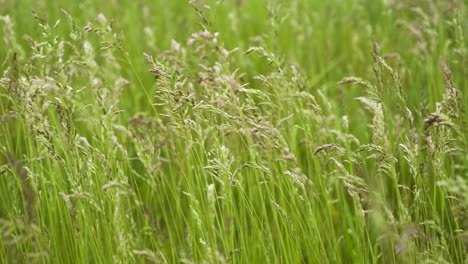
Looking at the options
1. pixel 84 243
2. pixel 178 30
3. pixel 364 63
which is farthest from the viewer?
pixel 178 30

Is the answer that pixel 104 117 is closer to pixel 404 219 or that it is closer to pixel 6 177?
pixel 6 177

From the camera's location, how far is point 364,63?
13.5 feet

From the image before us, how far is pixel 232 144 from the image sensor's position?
2.45 meters

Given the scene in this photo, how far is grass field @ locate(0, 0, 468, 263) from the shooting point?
1925 mm

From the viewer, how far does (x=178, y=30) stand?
4.58 meters

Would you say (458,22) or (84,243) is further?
(458,22)

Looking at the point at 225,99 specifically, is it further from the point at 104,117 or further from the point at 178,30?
the point at 178,30

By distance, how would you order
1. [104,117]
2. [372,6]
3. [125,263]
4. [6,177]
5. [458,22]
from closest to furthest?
[125,263], [104,117], [6,177], [458,22], [372,6]

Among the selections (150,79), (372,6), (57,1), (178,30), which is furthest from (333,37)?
(57,1)

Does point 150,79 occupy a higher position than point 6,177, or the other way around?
point 150,79

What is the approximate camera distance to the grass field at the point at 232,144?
1925 millimetres

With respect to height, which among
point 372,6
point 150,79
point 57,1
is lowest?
point 150,79

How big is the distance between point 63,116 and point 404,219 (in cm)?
113

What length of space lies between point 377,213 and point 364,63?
2640mm
